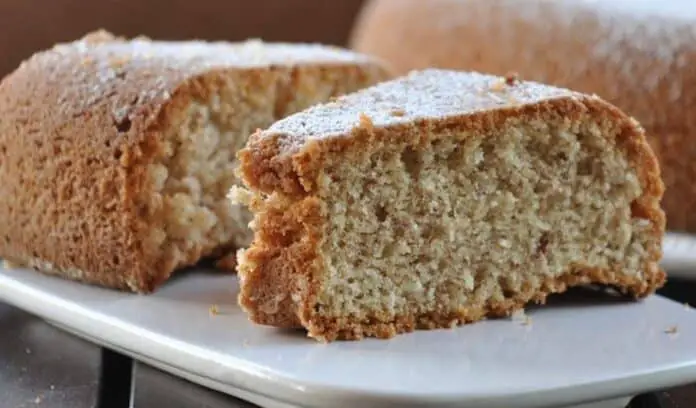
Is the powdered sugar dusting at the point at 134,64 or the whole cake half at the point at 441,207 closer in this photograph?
the whole cake half at the point at 441,207

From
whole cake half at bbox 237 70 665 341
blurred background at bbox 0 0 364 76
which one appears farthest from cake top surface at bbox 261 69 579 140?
Result: blurred background at bbox 0 0 364 76

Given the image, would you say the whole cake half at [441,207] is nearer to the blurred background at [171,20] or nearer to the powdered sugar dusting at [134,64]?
the powdered sugar dusting at [134,64]

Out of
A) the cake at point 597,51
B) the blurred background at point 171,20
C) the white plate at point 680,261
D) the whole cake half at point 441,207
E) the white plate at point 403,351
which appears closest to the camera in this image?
the white plate at point 403,351

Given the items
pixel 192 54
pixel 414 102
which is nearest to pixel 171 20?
pixel 192 54

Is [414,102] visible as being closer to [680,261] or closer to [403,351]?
[403,351]

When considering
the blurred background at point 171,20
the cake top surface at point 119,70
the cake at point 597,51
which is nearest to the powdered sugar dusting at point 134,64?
the cake top surface at point 119,70

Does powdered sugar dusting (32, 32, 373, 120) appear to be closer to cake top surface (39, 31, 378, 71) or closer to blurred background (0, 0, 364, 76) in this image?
cake top surface (39, 31, 378, 71)
